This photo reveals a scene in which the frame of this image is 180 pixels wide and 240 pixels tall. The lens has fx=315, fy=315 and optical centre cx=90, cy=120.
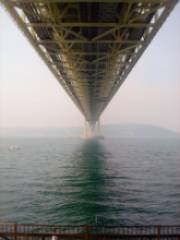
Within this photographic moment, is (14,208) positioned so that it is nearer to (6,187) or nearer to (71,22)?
(6,187)

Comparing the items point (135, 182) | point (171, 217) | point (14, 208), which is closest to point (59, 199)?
point (14, 208)

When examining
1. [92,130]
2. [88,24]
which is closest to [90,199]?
[88,24]

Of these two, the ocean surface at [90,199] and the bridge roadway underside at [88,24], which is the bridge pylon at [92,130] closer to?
the ocean surface at [90,199]

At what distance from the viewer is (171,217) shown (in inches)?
875

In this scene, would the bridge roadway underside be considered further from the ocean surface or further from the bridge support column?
the bridge support column

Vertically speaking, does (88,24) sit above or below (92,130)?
below

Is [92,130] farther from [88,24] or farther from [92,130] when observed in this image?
[88,24]

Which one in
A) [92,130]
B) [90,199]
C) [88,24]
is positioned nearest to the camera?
[88,24]

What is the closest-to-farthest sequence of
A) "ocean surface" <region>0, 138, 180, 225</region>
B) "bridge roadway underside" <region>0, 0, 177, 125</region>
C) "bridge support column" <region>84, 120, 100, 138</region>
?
"bridge roadway underside" <region>0, 0, 177, 125</region>
"ocean surface" <region>0, 138, 180, 225</region>
"bridge support column" <region>84, 120, 100, 138</region>

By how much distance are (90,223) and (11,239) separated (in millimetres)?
5325

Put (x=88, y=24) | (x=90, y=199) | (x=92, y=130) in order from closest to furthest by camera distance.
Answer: (x=88, y=24), (x=90, y=199), (x=92, y=130)

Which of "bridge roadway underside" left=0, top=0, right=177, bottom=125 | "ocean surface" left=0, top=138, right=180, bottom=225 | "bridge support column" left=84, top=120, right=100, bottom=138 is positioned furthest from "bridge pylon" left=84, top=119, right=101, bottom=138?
"bridge roadway underside" left=0, top=0, right=177, bottom=125

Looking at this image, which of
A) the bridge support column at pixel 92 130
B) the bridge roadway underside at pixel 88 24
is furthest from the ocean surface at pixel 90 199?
the bridge support column at pixel 92 130

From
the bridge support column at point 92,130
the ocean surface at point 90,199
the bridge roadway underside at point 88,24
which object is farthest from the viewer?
the bridge support column at point 92,130
